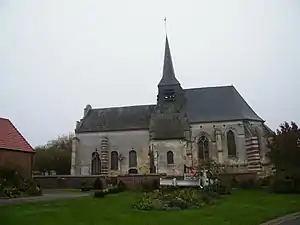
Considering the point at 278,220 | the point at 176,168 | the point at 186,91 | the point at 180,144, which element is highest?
the point at 186,91

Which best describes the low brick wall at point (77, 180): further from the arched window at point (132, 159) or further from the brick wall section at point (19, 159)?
the arched window at point (132, 159)

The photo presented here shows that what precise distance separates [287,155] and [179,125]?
18.3 meters

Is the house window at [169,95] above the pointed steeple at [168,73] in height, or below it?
below

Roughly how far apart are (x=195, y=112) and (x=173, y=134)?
170 inches

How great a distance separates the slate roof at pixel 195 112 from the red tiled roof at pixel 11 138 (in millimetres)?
16222

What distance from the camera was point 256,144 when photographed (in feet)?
156

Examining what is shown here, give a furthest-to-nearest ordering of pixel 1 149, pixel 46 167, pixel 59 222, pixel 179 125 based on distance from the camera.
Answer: pixel 46 167 < pixel 179 125 < pixel 1 149 < pixel 59 222

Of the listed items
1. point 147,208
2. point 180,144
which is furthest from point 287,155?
point 147,208

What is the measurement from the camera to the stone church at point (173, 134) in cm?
4881

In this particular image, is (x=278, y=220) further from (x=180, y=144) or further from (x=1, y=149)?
(x=180, y=144)

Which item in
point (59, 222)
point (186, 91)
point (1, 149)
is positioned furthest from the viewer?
point (186, 91)

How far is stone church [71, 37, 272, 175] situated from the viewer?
48.8 meters

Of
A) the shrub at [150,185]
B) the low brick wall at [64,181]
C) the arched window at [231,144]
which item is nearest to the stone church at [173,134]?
the arched window at [231,144]

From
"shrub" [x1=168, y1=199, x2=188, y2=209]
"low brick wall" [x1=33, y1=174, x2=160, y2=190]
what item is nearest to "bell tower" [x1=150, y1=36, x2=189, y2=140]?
"low brick wall" [x1=33, y1=174, x2=160, y2=190]
